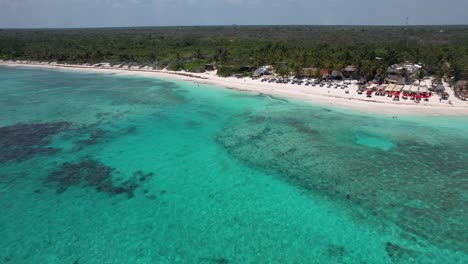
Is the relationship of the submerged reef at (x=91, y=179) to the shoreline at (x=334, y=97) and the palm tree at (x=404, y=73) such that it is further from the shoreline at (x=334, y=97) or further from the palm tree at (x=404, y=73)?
the palm tree at (x=404, y=73)

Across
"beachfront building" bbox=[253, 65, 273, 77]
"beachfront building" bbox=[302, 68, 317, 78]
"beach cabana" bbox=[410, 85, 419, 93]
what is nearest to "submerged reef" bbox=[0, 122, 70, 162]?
"beachfront building" bbox=[253, 65, 273, 77]

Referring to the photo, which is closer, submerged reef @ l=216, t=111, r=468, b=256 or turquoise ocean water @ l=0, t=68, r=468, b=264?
turquoise ocean water @ l=0, t=68, r=468, b=264

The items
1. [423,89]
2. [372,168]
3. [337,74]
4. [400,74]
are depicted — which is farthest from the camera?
[337,74]

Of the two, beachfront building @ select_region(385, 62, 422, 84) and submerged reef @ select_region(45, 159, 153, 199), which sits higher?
beachfront building @ select_region(385, 62, 422, 84)

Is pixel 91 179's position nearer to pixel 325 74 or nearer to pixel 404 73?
pixel 325 74

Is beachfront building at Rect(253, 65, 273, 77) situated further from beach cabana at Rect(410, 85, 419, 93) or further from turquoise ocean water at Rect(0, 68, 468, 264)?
beach cabana at Rect(410, 85, 419, 93)

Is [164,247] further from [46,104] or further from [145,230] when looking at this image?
[46,104]

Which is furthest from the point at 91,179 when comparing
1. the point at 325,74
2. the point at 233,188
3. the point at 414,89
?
the point at 414,89

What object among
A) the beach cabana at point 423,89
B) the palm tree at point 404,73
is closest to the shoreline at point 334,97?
the beach cabana at point 423,89
